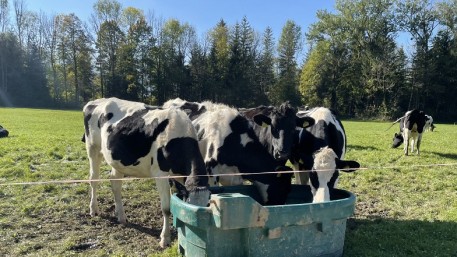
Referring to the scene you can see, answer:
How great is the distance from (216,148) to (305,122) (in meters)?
1.58

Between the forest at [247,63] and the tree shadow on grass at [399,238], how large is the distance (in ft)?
159

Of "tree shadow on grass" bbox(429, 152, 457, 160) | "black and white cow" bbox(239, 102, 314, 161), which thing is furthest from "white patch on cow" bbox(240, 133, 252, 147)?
"tree shadow on grass" bbox(429, 152, 457, 160)

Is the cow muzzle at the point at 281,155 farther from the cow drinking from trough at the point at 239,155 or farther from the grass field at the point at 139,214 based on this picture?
the grass field at the point at 139,214

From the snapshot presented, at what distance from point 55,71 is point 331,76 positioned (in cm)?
4616

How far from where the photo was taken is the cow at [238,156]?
610cm

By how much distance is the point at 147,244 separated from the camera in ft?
18.8

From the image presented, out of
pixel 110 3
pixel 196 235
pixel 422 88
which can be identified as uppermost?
pixel 110 3

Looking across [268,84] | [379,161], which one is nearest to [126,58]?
[268,84]

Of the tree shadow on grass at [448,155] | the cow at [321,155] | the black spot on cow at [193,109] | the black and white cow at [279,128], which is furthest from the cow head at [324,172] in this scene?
the tree shadow on grass at [448,155]

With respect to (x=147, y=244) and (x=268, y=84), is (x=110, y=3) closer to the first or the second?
(x=268, y=84)

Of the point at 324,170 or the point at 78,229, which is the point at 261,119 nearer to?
the point at 324,170

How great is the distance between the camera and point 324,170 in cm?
514

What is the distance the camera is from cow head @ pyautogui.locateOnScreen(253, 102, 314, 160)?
600cm

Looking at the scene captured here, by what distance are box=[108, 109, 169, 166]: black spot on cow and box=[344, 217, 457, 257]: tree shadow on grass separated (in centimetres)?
329
